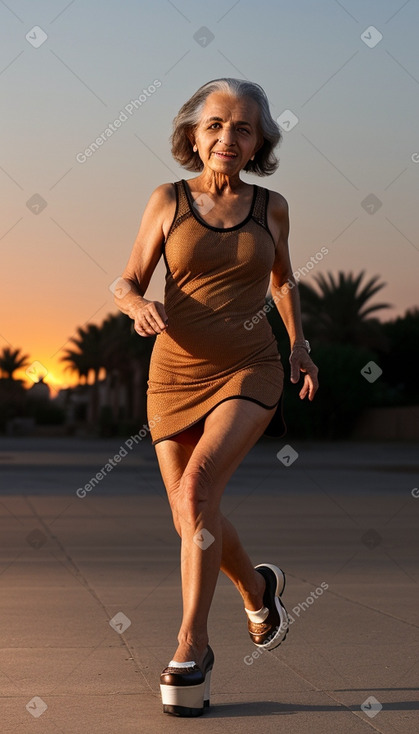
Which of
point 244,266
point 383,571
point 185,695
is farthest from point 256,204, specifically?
point 383,571

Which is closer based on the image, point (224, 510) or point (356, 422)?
point (224, 510)

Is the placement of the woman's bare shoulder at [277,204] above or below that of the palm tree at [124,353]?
above

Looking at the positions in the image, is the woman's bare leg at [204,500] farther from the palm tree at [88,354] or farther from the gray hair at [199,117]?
the palm tree at [88,354]

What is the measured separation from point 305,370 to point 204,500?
35.1 inches

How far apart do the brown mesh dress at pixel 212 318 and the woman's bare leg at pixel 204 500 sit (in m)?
0.08

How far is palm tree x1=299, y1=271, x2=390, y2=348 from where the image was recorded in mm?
59406

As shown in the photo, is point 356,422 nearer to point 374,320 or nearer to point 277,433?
point 374,320

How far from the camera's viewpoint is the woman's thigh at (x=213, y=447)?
168 inches

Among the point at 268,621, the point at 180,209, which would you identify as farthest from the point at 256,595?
the point at 180,209

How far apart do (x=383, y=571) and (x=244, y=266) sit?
484 cm

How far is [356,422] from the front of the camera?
225ft

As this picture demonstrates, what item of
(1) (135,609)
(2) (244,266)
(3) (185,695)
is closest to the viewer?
(3) (185,695)

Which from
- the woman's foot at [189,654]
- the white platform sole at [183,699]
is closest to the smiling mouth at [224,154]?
the woman's foot at [189,654]

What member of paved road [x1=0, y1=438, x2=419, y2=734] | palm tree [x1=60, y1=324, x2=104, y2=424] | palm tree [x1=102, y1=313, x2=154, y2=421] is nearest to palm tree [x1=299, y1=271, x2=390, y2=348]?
palm tree [x1=102, y1=313, x2=154, y2=421]
